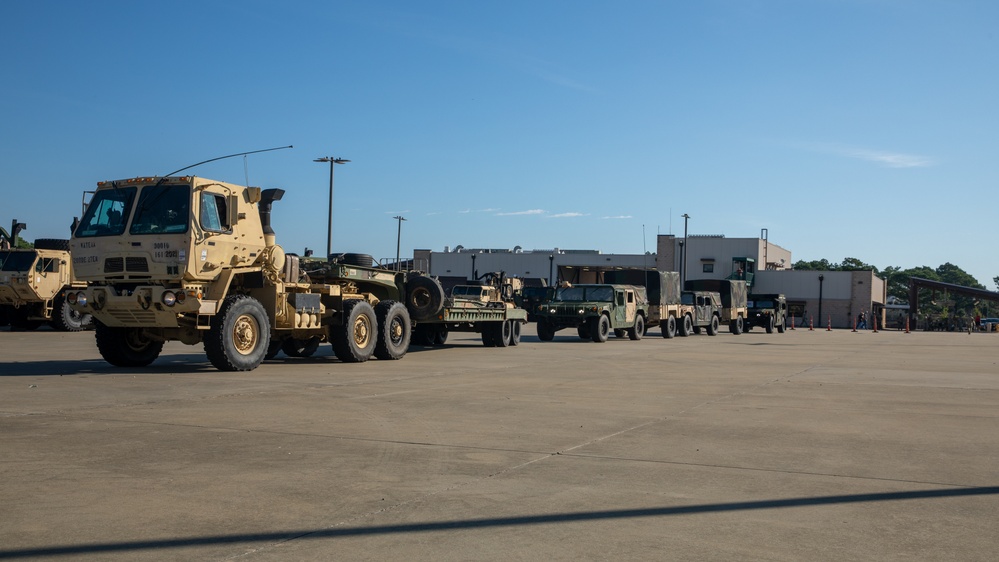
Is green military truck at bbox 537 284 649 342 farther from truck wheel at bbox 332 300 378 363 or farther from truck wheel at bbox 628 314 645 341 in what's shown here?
truck wheel at bbox 332 300 378 363

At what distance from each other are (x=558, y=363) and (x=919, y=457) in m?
11.4

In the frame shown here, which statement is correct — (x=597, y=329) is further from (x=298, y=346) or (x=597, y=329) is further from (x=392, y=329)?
(x=298, y=346)

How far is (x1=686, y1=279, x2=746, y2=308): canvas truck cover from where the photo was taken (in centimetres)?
4234

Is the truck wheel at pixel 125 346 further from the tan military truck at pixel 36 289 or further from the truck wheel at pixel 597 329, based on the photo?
the truck wheel at pixel 597 329

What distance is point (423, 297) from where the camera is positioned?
21.0 metres

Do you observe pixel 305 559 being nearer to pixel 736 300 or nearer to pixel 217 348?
pixel 217 348

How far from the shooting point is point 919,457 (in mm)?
7820

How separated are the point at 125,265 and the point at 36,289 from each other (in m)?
14.9

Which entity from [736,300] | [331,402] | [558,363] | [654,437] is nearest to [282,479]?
[654,437]

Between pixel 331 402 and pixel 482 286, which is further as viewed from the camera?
pixel 482 286

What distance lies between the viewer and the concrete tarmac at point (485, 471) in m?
4.97

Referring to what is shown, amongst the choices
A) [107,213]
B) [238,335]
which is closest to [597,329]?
[238,335]

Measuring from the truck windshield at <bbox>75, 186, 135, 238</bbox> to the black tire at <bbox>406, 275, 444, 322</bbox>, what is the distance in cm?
740

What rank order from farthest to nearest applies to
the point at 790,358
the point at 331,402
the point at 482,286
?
the point at 482,286, the point at 790,358, the point at 331,402
